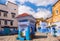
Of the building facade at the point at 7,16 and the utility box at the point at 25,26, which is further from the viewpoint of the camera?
the building facade at the point at 7,16

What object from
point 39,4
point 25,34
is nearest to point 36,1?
point 39,4

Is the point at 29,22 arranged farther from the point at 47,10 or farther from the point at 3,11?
the point at 3,11

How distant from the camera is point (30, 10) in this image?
9.23m

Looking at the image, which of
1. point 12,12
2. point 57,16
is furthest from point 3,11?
point 57,16

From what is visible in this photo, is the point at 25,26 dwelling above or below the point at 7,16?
below

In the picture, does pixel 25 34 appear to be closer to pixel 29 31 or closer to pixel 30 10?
pixel 29 31

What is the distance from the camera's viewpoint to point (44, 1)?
916cm

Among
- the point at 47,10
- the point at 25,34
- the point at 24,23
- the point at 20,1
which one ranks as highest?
the point at 20,1

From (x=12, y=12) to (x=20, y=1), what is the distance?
16.0ft

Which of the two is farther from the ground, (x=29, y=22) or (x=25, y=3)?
(x=25, y=3)

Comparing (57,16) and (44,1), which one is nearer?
(44,1)

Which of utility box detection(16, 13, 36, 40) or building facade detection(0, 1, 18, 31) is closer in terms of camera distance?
utility box detection(16, 13, 36, 40)

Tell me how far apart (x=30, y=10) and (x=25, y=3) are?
524 millimetres

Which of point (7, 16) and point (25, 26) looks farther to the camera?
point (7, 16)
